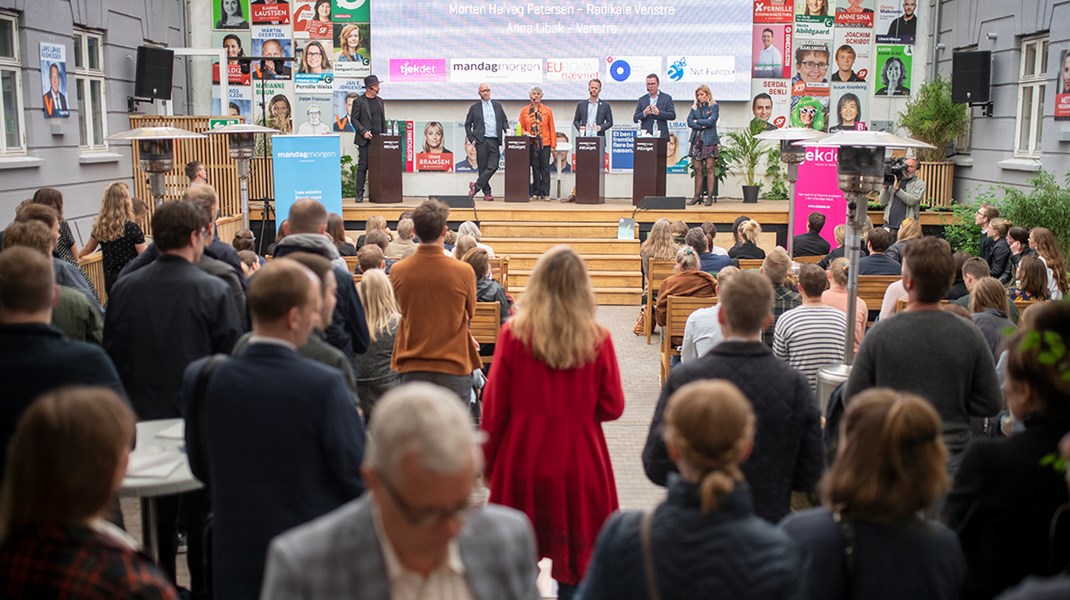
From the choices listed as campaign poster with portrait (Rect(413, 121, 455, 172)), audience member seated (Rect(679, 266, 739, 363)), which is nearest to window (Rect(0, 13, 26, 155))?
campaign poster with portrait (Rect(413, 121, 455, 172))

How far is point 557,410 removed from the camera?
3945 mm

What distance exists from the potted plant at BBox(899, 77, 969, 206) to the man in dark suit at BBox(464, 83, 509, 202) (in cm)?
676

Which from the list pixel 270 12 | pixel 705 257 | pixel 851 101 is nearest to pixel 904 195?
pixel 705 257

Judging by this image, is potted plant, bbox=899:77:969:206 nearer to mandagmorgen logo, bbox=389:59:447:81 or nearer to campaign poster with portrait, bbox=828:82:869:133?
campaign poster with portrait, bbox=828:82:869:133

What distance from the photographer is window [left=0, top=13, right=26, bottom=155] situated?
12.8 meters

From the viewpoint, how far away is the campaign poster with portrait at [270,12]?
774 inches

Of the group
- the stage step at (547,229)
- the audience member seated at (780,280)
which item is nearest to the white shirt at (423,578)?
the audience member seated at (780,280)

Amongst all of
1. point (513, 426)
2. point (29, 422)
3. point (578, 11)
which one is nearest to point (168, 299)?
point (513, 426)

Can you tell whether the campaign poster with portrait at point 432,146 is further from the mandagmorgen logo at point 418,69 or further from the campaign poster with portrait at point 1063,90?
the campaign poster with portrait at point 1063,90

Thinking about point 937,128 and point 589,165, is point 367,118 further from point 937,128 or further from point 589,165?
point 937,128

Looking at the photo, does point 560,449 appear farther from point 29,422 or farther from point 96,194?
point 96,194

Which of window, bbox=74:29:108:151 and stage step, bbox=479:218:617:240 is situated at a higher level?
window, bbox=74:29:108:151

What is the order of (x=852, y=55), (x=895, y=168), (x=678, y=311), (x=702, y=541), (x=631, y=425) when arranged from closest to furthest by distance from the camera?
(x=702, y=541), (x=631, y=425), (x=678, y=311), (x=895, y=168), (x=852, y=55)

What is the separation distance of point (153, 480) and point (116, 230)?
468 cm
